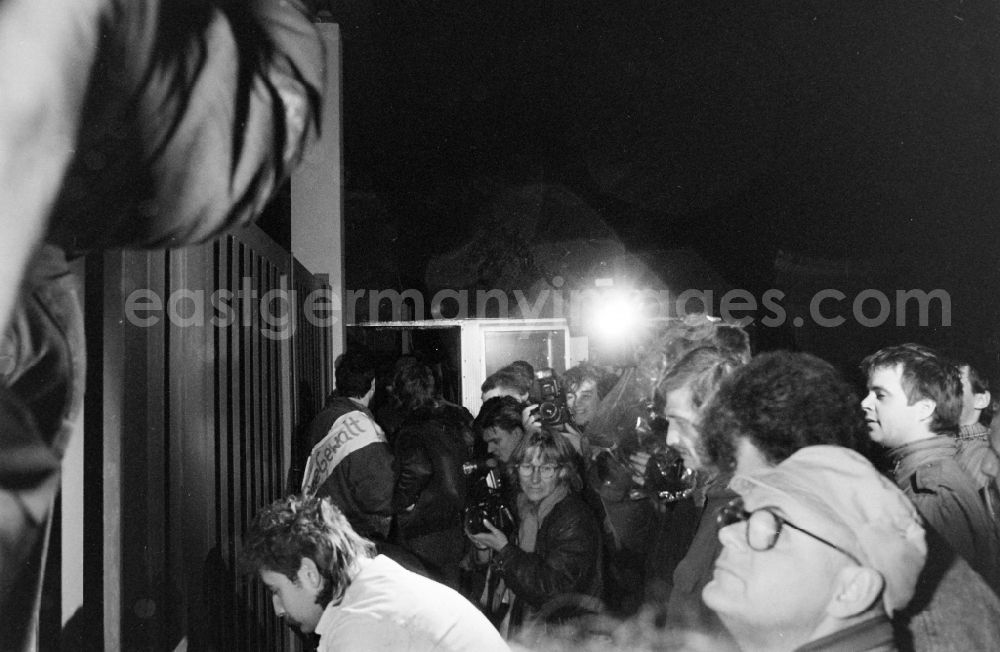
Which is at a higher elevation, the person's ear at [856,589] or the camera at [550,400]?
the camera at [550,400]

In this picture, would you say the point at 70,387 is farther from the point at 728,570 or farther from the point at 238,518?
the point at 728,570

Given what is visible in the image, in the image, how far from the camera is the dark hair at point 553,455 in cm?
196

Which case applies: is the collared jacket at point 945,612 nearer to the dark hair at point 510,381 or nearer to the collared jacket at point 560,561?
the collared jacket at point 560,561

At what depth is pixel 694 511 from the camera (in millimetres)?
1419

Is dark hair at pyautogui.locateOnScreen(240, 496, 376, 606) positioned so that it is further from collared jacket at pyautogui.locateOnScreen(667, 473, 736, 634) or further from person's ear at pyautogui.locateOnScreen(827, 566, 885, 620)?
person's ear at pyautogui.locateOnScreen(827, 566, 885, 620)

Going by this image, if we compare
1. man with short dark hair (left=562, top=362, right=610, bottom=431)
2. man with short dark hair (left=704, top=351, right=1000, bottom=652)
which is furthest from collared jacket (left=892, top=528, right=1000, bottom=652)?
man with short dark hair (left=562, top=362, right=610, bottom=431)

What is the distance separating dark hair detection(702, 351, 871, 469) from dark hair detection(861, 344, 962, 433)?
1.33 ft

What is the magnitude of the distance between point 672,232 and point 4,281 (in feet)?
9.71

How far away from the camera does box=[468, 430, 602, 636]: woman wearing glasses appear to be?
183 centimetres

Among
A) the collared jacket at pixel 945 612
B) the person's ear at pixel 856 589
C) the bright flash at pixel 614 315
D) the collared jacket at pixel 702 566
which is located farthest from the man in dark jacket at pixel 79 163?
the bright flash at pixel 614 315

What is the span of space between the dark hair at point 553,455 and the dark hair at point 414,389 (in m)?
0.51

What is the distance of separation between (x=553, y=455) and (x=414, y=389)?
687 mm

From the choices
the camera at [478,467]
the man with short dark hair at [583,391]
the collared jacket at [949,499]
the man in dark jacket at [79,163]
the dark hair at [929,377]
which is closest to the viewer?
the man in dark jacket at [79,163]
